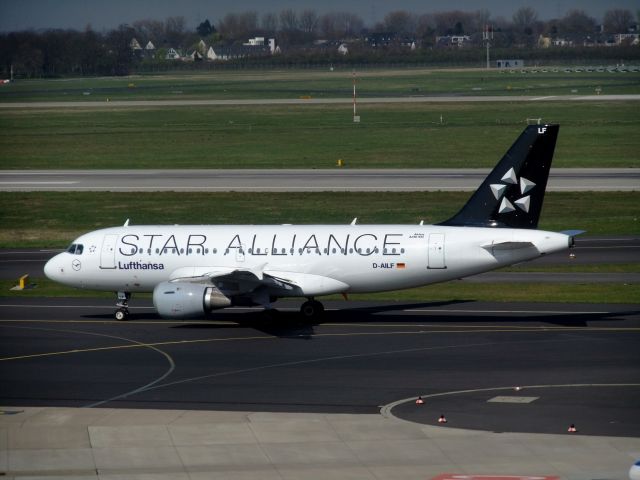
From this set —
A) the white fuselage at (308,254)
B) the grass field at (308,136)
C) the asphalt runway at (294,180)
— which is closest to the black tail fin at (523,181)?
the white fuselage at (308,254)

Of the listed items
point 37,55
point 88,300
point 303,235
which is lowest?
point 88,300

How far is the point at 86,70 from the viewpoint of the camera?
621ft

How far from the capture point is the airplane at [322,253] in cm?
4291

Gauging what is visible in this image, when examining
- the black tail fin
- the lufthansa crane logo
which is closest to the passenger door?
the black tail fin

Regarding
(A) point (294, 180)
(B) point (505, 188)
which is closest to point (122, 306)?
(B) point (505, 188)

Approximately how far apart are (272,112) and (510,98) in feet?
117

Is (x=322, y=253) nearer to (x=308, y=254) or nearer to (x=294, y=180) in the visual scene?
(x=308, y=254)

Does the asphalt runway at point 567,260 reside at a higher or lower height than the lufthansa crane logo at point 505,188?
lower

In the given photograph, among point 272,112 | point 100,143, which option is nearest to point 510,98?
point 272,112

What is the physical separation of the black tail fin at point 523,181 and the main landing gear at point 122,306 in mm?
15245

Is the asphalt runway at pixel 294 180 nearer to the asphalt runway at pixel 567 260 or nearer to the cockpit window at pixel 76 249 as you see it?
the asphalt runway at pixel 567 260

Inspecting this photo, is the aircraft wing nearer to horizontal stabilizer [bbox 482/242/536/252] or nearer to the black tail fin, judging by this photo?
horizontal stabilizer [bbox 482/242/536/252]

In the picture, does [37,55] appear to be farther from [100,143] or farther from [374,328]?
[374,328]

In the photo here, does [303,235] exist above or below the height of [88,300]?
above
